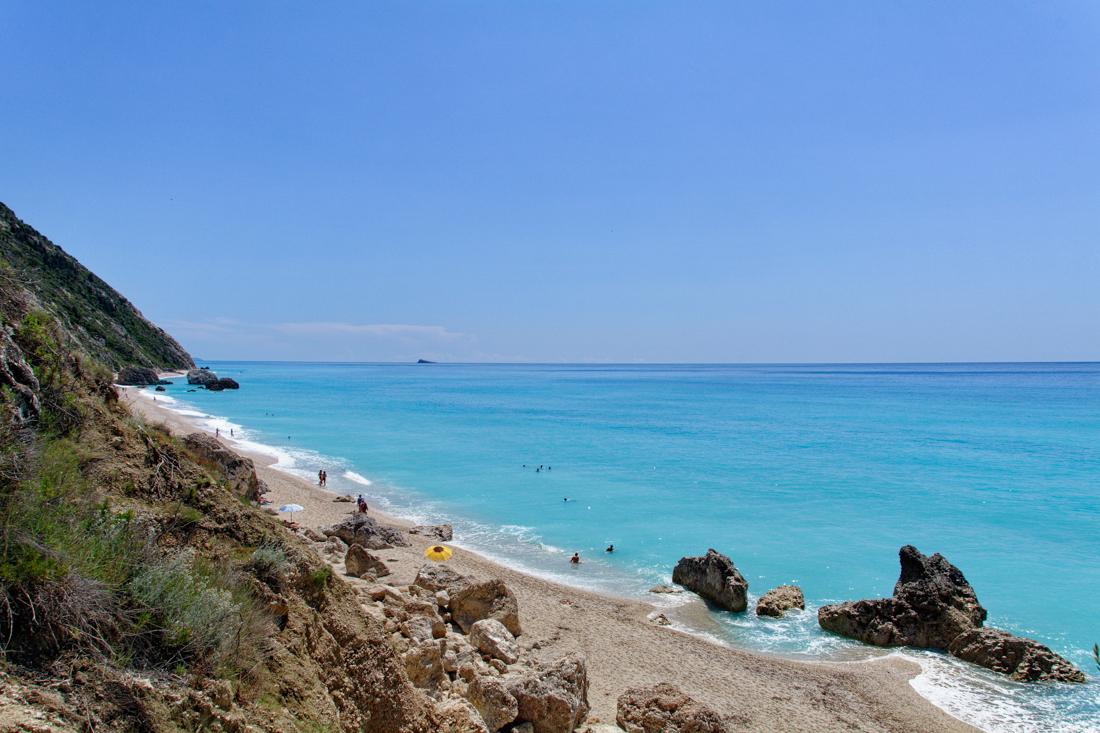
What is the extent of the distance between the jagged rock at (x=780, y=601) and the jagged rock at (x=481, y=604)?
8813 millimetres

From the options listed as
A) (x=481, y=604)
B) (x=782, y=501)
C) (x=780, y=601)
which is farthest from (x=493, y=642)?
(x=782, y=501)

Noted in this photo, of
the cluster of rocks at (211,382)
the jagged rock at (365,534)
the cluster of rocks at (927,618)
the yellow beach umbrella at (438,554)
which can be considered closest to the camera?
the cluster of rocks at (927,618)

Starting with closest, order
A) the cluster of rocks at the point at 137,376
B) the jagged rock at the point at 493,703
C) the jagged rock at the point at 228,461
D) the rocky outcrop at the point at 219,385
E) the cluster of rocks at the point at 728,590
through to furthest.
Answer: the jagged rock at the point at 493,703, the cluster of rocks at the point at 728,590, the jagged rock at the point at 228,461, the cluster of rocks at the point at 137,376, the rocky outcrop at the point at 219,385

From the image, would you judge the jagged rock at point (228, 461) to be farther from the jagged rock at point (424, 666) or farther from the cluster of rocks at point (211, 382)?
the cluster of rocks at point (211, 382)

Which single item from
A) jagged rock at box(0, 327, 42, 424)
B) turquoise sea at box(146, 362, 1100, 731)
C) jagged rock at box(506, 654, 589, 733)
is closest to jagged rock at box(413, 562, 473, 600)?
jagged rock at box(506, 654, 589, 733)

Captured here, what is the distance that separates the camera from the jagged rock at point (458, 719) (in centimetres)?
687

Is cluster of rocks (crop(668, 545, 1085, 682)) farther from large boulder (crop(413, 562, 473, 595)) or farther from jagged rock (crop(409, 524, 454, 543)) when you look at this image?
jagged rock (crop(409, 524, 454, 543))

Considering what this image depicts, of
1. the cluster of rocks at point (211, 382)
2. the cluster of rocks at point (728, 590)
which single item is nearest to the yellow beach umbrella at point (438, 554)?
the cluster of rocks at point (728, 590)

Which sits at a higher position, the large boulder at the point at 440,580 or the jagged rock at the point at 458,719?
the jagged rock at the point at 458,719

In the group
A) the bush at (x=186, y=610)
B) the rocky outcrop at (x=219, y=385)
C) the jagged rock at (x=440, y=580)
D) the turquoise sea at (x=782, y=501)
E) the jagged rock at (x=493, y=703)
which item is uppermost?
the bush at (x=186, y=610)

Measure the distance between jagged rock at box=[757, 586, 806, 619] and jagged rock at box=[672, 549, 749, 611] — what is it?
1.77 feet

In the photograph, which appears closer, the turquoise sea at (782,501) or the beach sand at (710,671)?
the beach sand at (710,671)

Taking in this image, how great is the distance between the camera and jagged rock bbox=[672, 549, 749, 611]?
18766mm

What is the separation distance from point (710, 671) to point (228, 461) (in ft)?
52.1
